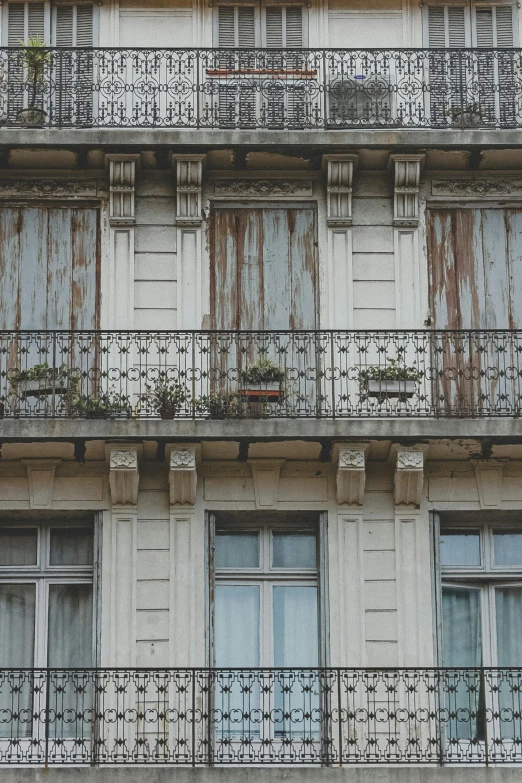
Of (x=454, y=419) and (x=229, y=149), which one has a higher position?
(x=229, y=149)

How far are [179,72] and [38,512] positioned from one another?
5.43m

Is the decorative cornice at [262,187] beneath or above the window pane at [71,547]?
above

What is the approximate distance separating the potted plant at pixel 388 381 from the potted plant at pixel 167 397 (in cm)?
194

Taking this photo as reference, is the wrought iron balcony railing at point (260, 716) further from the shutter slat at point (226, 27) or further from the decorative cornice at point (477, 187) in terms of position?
→ the shutter slat at point (226, 27)

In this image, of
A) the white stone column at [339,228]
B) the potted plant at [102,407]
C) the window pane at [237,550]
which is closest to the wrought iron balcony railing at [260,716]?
the window pane at [237,550]

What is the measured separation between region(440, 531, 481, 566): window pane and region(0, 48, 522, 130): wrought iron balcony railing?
4728 millimetres

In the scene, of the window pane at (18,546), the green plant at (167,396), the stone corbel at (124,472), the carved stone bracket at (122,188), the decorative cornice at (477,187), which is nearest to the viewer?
the stone corbel at (124,472)

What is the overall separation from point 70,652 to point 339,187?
19.6 ft

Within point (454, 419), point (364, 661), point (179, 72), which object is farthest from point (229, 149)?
point (364, 661)

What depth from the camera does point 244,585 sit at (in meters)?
20.3

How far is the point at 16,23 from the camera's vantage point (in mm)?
22438

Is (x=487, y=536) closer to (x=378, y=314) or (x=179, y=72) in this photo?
(x=378, y=314)

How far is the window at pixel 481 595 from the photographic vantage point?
20.1 meters

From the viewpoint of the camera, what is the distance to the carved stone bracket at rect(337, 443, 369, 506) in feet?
65.3
